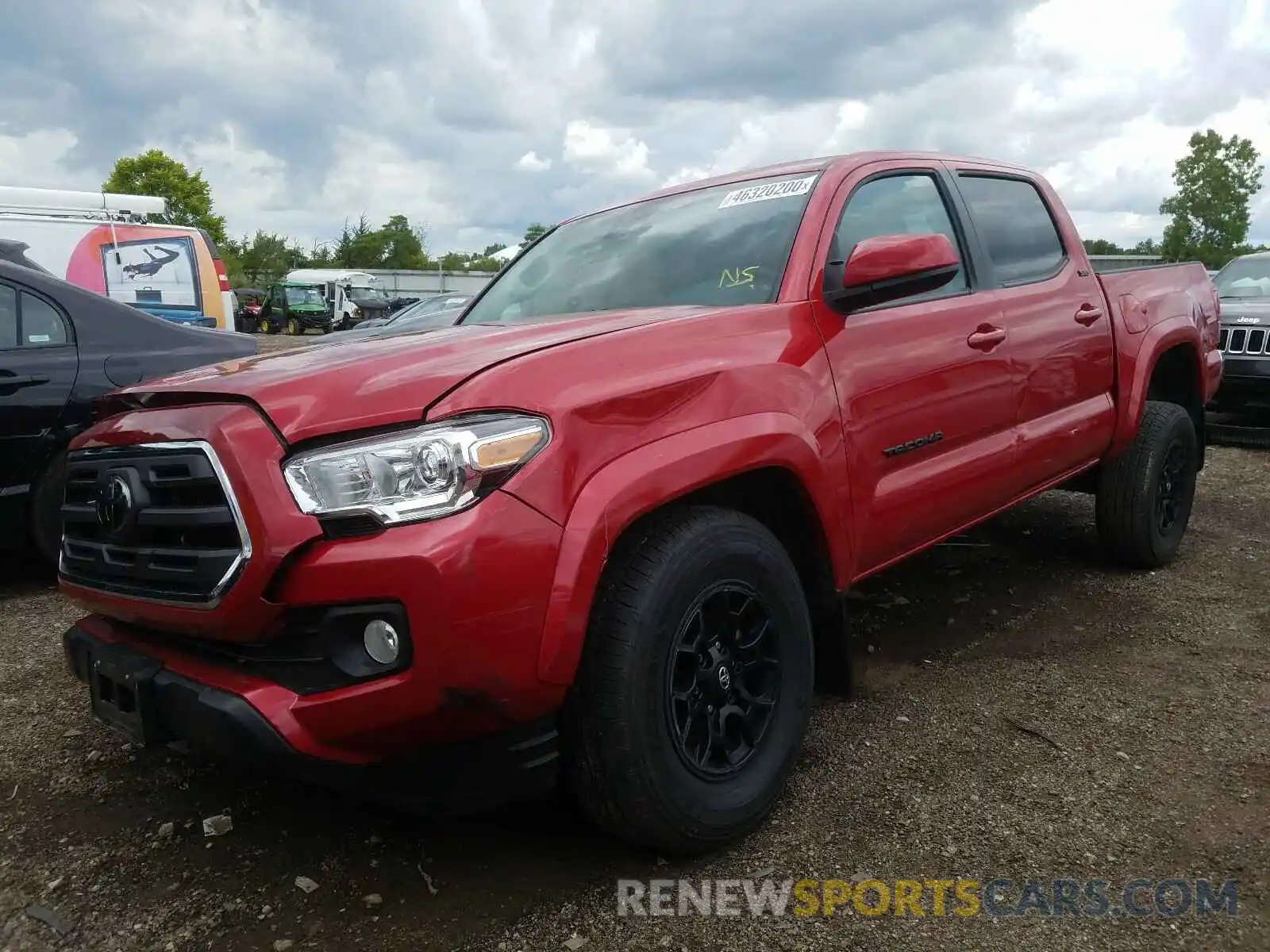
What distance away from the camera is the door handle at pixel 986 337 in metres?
3.19

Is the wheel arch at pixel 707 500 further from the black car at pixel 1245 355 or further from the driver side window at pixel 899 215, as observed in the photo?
the black car at pixel 1245 355

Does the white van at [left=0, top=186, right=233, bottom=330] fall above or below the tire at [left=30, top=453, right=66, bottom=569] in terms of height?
above

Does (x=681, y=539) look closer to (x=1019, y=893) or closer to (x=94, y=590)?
(x=1019, y=893)

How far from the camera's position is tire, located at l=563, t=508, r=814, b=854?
2012mm

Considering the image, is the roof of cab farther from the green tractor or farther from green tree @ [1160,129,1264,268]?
green tree @ [1160,129,1264,268]

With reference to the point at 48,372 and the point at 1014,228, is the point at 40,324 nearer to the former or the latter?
the point at 48,372

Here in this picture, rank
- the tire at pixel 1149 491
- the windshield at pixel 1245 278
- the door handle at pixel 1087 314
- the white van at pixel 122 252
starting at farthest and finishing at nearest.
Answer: the white van at pixel 122 252 < the windshield at pixel 1245 278 < the tire at pixel 1149 491 < the door handle at pixel 1087 314

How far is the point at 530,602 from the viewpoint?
1.85m

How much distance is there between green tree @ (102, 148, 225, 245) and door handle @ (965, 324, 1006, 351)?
49.5 m

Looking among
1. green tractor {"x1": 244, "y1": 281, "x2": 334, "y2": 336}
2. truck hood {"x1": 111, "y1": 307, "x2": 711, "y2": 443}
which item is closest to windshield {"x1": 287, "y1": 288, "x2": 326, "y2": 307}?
green tractor {"x1": 244, "y1": 281, "x2": 334, "y2": 336}

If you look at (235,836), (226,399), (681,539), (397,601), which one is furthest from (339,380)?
(235,836)

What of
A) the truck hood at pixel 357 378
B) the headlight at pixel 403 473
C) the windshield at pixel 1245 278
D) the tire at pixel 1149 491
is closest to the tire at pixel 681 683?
the headlight at pixel 403 473

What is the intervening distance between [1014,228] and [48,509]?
14.3ft

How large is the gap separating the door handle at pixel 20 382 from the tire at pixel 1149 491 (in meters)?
4.81
